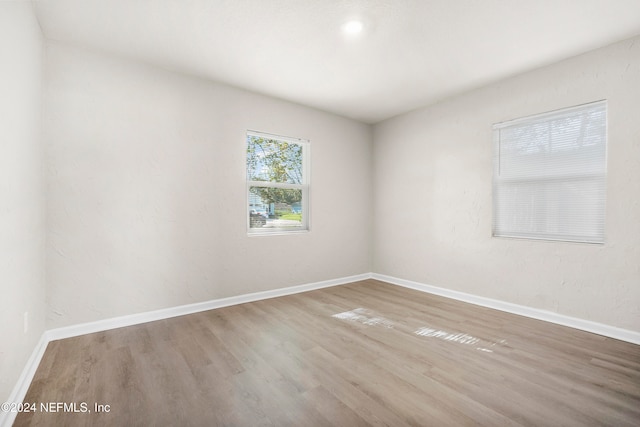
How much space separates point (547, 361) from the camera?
85.1 inches

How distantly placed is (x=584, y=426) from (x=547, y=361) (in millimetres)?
745

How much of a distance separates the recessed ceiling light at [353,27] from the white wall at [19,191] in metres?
2.13

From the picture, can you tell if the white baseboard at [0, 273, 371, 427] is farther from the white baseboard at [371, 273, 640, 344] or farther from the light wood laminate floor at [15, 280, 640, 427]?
the white baseboard at [371, 273, 640, 344]

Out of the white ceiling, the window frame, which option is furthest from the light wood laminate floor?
the white ceiling

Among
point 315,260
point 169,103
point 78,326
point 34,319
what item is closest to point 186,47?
point 169,103

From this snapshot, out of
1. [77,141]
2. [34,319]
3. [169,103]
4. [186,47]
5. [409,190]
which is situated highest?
[186,47]

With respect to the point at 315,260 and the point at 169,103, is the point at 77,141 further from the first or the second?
the point at 315,260

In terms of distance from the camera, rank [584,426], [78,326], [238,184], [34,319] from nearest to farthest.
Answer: [584,426]
[34,319]
[78,326]
[238,184]

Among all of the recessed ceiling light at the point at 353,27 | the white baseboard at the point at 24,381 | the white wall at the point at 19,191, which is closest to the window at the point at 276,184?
the recessed ceiling light at the point at 353,27

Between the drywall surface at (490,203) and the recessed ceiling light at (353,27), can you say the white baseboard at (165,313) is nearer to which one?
the drywall surface at (490,203)

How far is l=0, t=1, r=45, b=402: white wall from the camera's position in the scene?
1.58m

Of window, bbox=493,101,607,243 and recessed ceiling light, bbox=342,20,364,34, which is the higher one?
recessed ceiling light, bbox=342,20,364,34

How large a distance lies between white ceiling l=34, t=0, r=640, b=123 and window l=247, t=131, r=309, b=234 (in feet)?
2.74

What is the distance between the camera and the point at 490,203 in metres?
3.49
